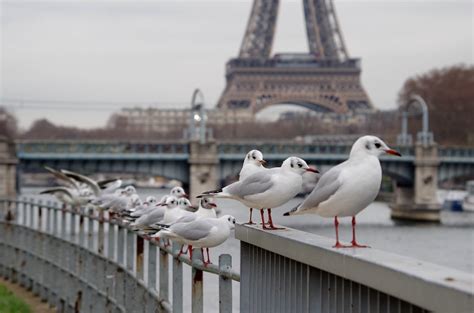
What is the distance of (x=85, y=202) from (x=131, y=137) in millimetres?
104212

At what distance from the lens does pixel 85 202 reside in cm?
1666

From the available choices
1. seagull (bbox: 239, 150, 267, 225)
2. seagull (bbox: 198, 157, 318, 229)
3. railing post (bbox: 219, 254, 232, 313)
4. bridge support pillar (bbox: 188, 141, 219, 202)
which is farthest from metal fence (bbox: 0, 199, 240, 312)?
bridge support pillar (bbox: 188, 141, 219, 202)

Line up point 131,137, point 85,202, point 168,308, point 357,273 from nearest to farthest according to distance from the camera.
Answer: point 357,273
point 168,308
point 85,202
point 131,137

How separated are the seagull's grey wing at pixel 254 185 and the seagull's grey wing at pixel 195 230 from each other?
1080mm

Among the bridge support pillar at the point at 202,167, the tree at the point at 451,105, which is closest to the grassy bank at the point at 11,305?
the bridge support pillar at the point at 202,167

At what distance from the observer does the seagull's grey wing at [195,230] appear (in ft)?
24.0

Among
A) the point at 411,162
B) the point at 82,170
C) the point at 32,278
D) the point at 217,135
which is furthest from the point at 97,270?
the point at 217,135

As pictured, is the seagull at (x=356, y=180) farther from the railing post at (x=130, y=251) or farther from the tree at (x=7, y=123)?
the tree at (x=7, y=123)

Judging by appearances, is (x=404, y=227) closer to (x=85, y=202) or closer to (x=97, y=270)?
(x=85, y=202)

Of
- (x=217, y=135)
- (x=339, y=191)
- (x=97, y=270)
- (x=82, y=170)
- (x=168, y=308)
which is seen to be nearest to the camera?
(x=339, y=191)

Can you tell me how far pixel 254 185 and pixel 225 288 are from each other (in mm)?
721

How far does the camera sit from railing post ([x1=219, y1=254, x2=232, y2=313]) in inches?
215

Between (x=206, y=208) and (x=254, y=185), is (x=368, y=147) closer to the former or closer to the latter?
(x=254, y=185)

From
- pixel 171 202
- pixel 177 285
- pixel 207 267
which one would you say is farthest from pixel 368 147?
pixel 171 202
